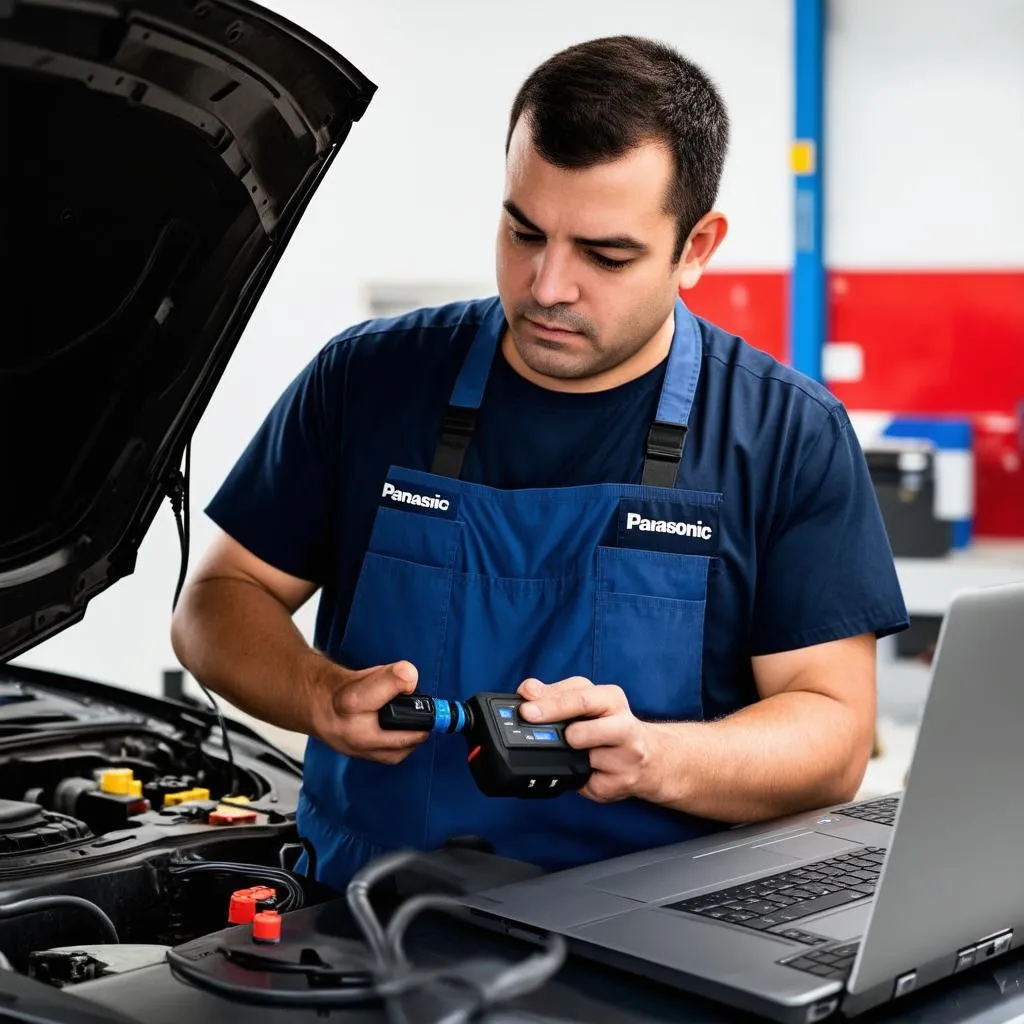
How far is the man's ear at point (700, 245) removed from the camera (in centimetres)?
156

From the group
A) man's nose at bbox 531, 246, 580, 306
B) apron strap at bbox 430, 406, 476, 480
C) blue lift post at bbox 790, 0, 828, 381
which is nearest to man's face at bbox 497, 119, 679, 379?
man's nose at bbox 531, 246, 580, 306

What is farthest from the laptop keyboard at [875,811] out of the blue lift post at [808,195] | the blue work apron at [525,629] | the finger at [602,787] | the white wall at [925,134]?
the white wall at [925,134]

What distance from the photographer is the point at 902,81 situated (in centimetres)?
482

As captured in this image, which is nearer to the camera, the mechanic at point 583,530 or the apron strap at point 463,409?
the mechanic at point 583,530

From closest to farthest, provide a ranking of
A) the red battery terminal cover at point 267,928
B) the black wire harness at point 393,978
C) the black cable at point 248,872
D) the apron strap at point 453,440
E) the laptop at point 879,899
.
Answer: the black wire harness at point 393,978, the laptop at point 879,899, the red battery terminal cover at point 267,928, the black cable at point 248,872, the apron strap at point 453,440

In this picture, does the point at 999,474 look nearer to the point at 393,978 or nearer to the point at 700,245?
the point at 700,245

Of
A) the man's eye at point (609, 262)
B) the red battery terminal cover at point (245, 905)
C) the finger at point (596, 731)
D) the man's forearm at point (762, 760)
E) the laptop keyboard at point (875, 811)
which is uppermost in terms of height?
the man's eye at point (609, 262)

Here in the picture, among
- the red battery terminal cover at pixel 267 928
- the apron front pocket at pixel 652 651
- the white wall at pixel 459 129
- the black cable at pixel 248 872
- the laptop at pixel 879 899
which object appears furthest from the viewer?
the white wall at pixel 459 129

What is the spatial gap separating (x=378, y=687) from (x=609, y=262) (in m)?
0.49

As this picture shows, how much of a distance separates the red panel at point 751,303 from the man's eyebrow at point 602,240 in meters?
3.52

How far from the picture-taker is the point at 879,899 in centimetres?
93

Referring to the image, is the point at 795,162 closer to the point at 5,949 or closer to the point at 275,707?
the point at 275,707

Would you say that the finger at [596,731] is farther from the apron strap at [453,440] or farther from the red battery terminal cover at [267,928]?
the apron strap at [453,440]

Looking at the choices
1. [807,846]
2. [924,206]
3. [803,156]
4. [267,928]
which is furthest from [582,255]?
[924,206]
